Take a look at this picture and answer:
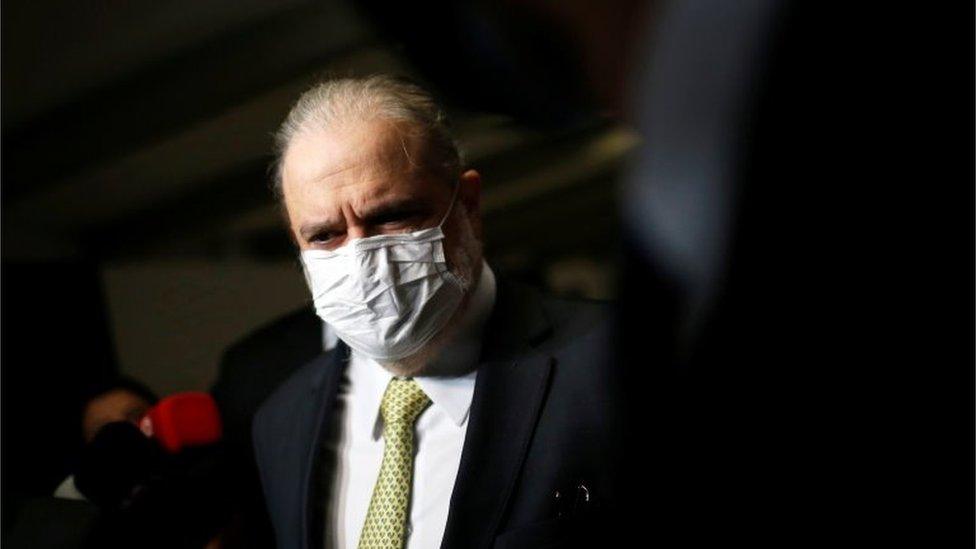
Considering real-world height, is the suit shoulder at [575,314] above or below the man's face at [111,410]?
above

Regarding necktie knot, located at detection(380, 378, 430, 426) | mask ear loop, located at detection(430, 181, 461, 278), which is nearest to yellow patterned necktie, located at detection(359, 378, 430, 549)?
necktie knot, located at detection(380, 378, 430, 426)

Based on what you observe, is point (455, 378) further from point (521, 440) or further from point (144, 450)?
point (144, 450)

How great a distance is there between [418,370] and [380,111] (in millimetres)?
208

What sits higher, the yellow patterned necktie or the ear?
the ear

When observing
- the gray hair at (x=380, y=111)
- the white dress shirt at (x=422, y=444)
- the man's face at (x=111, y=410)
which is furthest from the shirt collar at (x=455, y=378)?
the man's face at (x=111, y=410)

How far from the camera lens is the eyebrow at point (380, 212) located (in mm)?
691

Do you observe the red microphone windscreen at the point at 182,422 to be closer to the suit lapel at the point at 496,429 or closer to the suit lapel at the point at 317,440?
the suit lapel at the point at 317,440

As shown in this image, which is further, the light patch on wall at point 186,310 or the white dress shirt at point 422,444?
the light patch on wall at point 186,310

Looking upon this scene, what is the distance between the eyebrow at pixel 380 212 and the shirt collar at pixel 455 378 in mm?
92

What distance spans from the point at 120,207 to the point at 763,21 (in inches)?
31.3

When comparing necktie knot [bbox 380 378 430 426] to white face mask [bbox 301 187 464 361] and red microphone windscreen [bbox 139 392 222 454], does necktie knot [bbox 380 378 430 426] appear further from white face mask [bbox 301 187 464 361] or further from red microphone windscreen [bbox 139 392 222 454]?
red microphone windscreen [bbox 139 392 222 454]

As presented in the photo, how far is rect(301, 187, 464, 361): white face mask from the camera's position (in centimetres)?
69

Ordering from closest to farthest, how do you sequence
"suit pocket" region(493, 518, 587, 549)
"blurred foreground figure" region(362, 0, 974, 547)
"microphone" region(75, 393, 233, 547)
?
"blurred foreground figure" region(362, 0, 974, 547) < "suit pocket" region(493, 518, 587, 549) < "microphone" region(75, 393, 233, 547)

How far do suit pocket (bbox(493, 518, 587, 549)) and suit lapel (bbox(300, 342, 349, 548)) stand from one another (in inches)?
6.3
